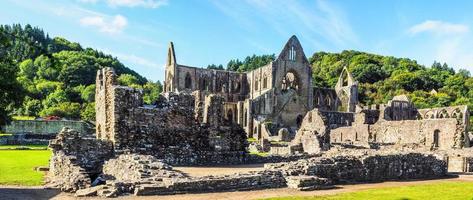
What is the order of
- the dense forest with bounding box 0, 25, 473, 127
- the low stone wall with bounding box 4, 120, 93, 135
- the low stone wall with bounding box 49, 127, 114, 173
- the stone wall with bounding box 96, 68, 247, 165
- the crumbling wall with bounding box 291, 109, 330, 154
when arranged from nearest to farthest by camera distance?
1. the low stone wall with bounding box 49, 127, 114, 173
2. the stone wall with bounding box 96, 68, 247, 165
3. the crumbling wall with bounding box 291, 109, 330, 154
4. the low stone wall with bounding box 4, 120, 93, 135
5. the dense forest with bounding box 0, 25, 473, 127

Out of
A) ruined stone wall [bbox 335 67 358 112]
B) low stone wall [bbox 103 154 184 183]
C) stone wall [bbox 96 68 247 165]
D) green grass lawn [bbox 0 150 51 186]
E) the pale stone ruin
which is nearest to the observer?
low stone wall [bbox 103 154 184 183]

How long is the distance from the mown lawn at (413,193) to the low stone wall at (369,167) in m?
2.21

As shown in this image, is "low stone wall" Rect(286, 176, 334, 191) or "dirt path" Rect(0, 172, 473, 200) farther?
"low stone wall" Rect(286, 176, 334, 191)

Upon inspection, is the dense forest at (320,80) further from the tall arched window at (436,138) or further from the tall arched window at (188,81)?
the tall arched window at (436,138)

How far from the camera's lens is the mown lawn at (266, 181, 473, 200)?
13352 millimetres

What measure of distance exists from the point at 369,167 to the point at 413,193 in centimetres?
397

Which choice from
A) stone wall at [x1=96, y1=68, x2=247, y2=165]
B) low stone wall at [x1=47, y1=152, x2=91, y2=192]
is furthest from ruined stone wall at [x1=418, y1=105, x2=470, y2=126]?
low stone wall at [x1=47, y1=152, x2=91, y2=192]

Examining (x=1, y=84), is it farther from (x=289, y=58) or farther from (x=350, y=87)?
(x=350, y=87)

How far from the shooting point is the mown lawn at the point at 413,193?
13352mm

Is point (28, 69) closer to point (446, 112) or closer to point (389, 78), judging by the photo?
point (389, 78)

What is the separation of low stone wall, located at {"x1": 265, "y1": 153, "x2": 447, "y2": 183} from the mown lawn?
7.24 feet

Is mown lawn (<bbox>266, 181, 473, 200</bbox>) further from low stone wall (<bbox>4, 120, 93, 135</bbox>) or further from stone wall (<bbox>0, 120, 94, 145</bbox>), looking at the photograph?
low stone wall (<bbox>4, 120, 93, 135</bbox>)

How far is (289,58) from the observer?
78812 millimetres

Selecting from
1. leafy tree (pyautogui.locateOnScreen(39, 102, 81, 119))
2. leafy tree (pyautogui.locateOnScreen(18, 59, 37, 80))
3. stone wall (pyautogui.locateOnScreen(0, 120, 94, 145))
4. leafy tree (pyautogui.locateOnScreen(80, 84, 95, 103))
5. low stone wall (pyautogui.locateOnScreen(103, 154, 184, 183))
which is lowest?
stone wall (pyautogui.locateOnScreen(0, 120, 94, 145))
